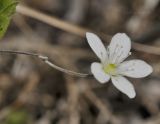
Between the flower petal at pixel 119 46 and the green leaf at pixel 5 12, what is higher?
the green leaf at pixel 5 12

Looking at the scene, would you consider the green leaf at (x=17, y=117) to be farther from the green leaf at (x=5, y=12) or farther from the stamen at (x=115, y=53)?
the green leaf at (x=5, y=12)

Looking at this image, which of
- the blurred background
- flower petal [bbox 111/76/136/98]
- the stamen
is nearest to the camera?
flower petal [bbox 111/76/136/98]

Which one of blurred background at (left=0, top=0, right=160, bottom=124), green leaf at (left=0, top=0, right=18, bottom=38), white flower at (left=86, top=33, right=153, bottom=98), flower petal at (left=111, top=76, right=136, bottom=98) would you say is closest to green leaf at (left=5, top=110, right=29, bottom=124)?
blurred background at (left=0, top=0, right=160, bottom=124)

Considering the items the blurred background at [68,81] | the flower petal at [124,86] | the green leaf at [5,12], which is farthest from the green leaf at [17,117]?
the green leaf at [5,12]

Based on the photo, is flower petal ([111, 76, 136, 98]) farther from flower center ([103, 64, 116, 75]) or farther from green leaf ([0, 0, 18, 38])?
green leaf ([0, 0, 18, 38])

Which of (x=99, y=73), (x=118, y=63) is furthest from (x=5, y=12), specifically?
(x=118, y=63)

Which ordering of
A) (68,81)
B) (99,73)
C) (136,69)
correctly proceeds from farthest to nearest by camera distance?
1. (68,81)
2. (136,69)
3. (99,73)

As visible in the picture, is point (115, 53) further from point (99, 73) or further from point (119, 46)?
point (99, 73)
